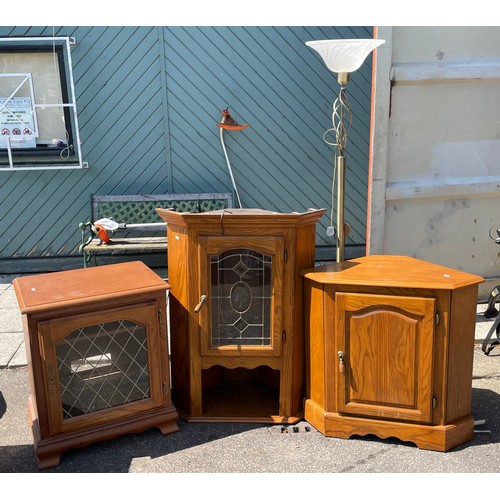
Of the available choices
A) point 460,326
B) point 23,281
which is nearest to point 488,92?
point 460,326

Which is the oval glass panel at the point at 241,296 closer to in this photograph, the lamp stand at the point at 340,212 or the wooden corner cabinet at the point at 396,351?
the wooden corner cabinet at the point at 396,351

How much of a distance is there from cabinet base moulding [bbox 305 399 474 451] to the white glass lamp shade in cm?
212

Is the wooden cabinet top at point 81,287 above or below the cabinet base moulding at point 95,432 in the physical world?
above

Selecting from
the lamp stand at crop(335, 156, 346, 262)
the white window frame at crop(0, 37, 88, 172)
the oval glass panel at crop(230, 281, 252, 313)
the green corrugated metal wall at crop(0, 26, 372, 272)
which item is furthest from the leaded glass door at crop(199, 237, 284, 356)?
the white window frame at crop(0, 37, 88, 172)

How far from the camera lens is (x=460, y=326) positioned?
3.14m

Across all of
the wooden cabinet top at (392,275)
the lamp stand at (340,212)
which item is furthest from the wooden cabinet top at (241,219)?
the lamp stand at (340,212)

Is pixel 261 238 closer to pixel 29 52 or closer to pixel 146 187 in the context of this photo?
pixel 146 187

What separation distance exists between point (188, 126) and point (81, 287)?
3972 mm

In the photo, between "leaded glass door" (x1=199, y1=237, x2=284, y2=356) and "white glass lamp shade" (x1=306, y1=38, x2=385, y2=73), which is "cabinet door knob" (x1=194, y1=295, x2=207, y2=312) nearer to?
"leaded glass door" (x1=199, y1=237, x2=284, y2=356)

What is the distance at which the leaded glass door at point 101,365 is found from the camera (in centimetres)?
306

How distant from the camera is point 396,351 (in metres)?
3.16

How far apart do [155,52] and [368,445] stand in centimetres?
509

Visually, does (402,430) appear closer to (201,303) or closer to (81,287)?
(201,303)

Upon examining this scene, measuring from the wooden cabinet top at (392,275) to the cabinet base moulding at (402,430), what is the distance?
31.7 inches
